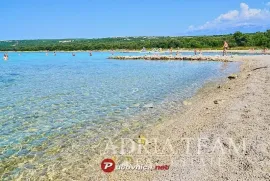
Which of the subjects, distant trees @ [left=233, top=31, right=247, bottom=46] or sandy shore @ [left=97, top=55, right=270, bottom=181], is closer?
sandy shore @ [left=97, top=55, right=270, bottom=181]

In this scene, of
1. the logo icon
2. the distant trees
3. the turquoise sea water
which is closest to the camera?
the logo icon

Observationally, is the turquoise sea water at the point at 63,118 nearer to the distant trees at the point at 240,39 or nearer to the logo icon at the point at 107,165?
the logo icon at the point at 107,165

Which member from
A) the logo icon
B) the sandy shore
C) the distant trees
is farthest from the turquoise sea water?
the distant trees

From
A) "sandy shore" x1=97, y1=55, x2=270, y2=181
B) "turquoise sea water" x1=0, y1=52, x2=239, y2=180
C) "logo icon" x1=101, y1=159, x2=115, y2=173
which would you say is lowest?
"turquoise sea water" x1=0, y1=52, x2=239, y2=180

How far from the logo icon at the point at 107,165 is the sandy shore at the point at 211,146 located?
0.26 meters

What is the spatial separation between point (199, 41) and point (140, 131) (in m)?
125

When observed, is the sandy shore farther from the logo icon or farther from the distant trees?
the distant trees

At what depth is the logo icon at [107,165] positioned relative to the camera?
8923mm

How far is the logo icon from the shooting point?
892 cm

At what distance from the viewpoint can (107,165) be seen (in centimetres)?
927

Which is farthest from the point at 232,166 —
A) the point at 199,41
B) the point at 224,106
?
the point at 199,41

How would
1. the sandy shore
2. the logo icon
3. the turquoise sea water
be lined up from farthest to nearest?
the turquoise sea water → the logo icon → the sandy shore

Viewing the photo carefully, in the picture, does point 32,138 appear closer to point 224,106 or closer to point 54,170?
point 54,170

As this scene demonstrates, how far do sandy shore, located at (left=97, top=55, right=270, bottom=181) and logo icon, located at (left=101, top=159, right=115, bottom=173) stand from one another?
0.26m
